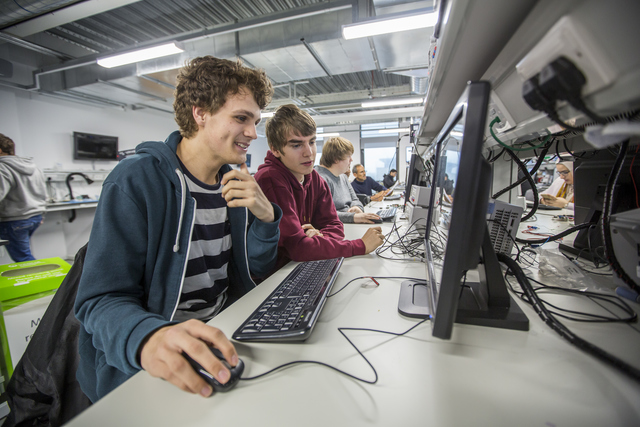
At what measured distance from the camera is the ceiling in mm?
2756

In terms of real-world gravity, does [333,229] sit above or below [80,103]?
below

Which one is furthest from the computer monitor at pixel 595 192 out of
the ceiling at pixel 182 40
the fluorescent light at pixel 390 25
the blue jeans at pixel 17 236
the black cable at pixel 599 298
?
the blue jeans at pixel 17 236

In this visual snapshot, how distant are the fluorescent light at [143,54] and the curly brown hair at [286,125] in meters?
2.15

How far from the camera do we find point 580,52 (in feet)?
1.10

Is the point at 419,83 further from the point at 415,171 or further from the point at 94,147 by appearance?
the point at 94,147

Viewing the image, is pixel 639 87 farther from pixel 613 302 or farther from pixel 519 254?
pixel 519 254

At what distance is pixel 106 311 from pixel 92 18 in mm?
4361

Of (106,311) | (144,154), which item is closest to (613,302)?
(106,311)

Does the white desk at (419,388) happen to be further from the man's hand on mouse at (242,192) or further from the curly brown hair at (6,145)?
the curly brown hair at (6,145)

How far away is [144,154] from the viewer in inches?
29.9

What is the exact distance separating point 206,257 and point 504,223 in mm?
1040

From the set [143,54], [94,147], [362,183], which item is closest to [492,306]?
[143,54]

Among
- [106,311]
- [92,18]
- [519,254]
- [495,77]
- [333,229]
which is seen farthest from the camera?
[92,18]

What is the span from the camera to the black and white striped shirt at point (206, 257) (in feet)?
2.73
